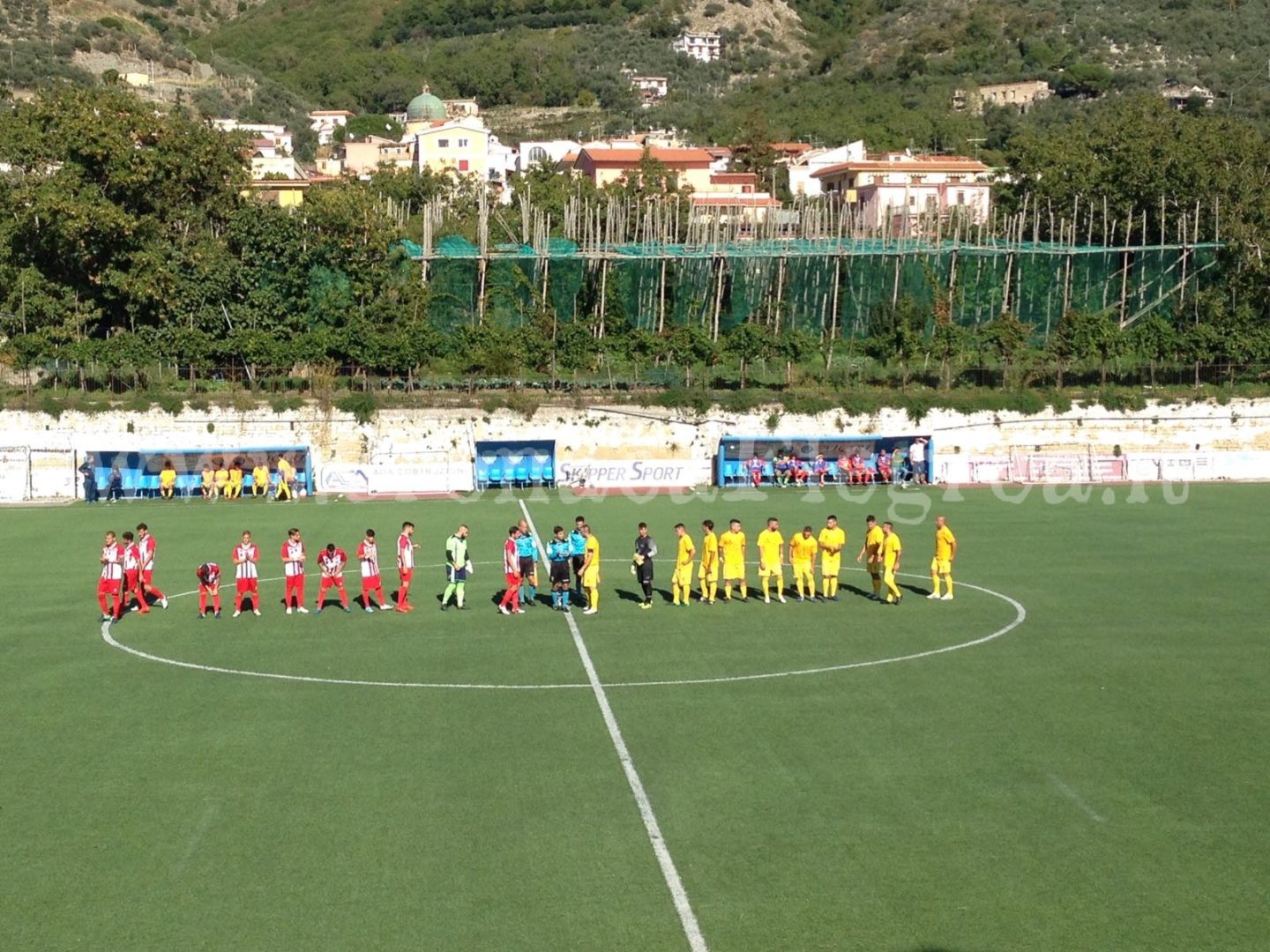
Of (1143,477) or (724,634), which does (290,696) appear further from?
(1143,477)

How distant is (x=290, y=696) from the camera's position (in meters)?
19.6

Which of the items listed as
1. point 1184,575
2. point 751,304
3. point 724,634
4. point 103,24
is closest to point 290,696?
point 724,634

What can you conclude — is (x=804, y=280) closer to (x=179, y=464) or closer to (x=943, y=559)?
(x=179, y=464)

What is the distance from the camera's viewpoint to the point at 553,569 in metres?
25.1

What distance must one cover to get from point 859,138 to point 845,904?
124 metres

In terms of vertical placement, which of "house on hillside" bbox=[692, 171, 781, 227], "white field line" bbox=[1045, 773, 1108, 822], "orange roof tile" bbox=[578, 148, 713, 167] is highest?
"orange roof tile" bbox=[578, 148, 713, 167]

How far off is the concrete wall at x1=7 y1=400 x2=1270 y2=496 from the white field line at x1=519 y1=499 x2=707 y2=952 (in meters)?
24.6

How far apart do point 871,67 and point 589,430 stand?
12968 cm

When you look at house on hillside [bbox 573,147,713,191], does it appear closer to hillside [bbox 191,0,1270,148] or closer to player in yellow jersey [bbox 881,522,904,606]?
hillside [bbox 191,0,1270,148]

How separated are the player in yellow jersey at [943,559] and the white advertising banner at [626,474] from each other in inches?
720

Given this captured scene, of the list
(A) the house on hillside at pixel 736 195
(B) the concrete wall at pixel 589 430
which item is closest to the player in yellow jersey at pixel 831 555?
(B) the concrete wall at pixel 589 430

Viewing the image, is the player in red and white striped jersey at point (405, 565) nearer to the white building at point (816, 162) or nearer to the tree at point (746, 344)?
the tree at point (746, 344)

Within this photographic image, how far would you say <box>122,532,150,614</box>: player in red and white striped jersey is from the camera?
82.0 feet

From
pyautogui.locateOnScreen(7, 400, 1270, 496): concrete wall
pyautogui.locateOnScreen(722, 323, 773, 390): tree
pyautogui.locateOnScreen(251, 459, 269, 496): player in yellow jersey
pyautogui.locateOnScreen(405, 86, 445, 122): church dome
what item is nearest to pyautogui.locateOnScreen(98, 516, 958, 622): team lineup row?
pyautogui.locateOnScreen(251, 459, 269, 496): player in yellow jersey
